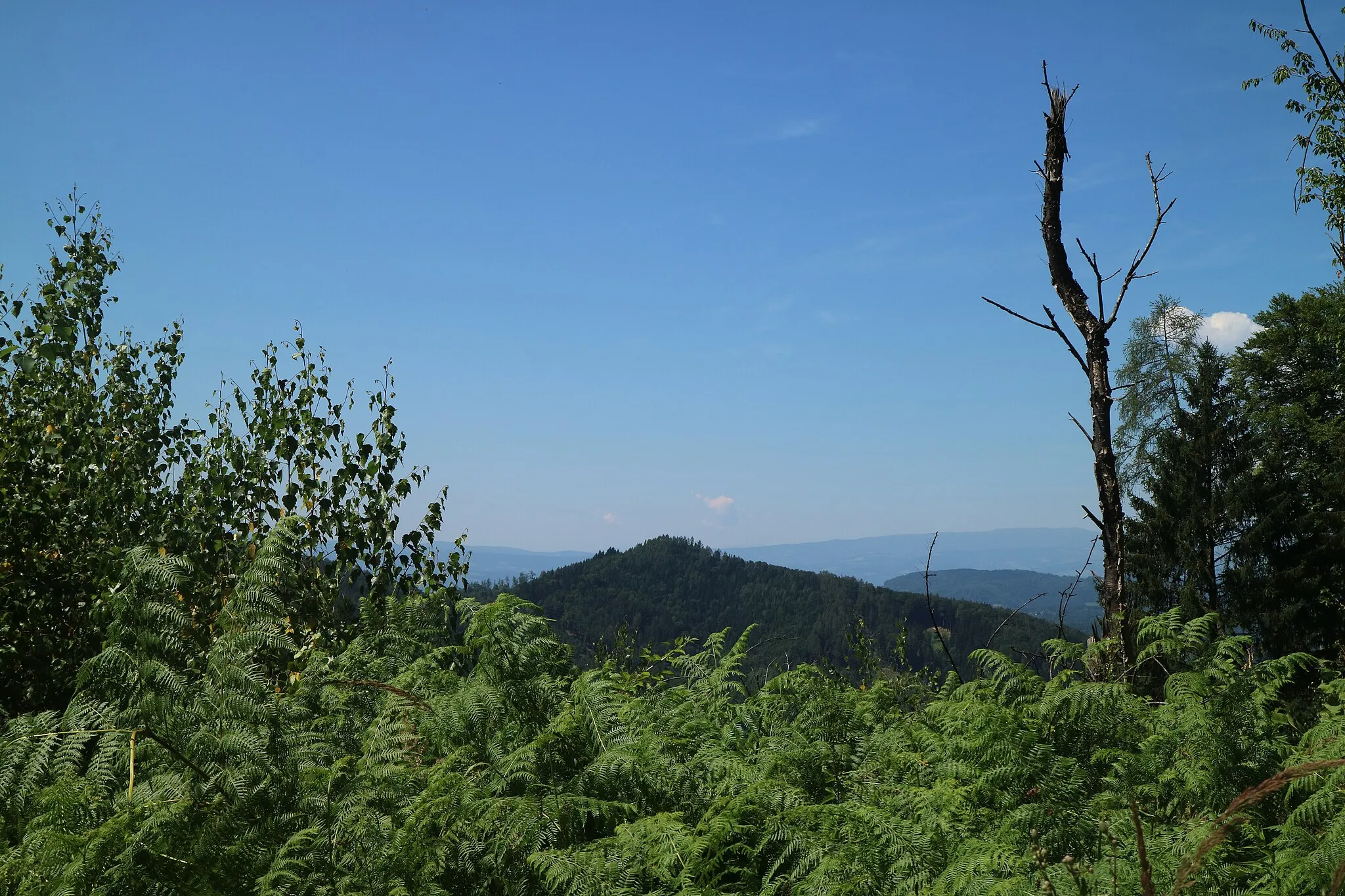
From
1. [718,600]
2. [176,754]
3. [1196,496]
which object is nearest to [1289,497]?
[1196,496]

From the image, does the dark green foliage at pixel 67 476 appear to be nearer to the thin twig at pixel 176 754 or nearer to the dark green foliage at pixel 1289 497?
the thin twig at pixel 176 754

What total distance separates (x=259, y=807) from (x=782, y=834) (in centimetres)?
161

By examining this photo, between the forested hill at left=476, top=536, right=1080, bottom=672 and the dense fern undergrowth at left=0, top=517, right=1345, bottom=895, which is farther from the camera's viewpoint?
the forested hill at left=476, top=536, right=1080, bottom=672

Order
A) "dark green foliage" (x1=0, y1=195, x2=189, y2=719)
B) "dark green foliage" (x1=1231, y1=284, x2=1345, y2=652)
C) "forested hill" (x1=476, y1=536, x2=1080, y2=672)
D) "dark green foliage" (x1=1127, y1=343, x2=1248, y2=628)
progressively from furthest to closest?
"forested hill" (x1=476, y1=536, x2=1080, y2=672)
"dark green foliage" (x1=1127, y1=343, x2=1248, y2=628)
"dark green foliage" (x1=1231, y1=284, x2=1345, y2=652)
"dark green foliage" (x1=0, y1=195, x2=189, y2=719)

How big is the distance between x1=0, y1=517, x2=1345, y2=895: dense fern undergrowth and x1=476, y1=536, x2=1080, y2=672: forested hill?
3388 inches

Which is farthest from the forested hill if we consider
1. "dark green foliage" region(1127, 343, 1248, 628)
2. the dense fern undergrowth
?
the dense fern undergrowth

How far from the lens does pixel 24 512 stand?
4.88m

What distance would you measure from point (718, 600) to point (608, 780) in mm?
113215

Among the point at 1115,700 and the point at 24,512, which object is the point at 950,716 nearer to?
the point at 1115,700

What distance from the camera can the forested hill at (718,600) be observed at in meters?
97.1

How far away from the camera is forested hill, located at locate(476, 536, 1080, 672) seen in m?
97.1

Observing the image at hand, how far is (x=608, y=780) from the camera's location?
9.31 ft

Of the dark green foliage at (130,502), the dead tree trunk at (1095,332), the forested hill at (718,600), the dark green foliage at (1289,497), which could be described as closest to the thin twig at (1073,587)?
the dead tree trunk at (1095,332)

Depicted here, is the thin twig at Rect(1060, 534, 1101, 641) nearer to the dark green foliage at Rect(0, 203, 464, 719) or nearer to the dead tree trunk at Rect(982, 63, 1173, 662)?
the dead tree trunk at Rect(982, 63, 1173, 662)
